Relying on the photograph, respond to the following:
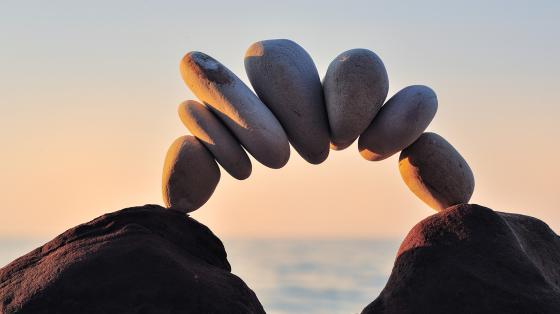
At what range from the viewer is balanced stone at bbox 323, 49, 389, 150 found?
5777 mm

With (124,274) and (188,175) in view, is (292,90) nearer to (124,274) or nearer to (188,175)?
(188,175)

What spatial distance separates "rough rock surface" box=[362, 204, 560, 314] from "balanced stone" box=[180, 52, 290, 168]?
3.59 feet

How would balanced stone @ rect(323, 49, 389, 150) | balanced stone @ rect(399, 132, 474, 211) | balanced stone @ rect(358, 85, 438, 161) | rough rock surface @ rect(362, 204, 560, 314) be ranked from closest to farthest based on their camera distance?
rough rock surface @ rect(362, 204, 560, 314) < balanced stone @ rect(323, 49, 389, 150) < balanced stone @ rect(358, 85, 438, 161) < balanced stone @ rect(399, 132, 474, 211)

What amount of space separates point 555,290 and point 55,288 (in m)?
3.07

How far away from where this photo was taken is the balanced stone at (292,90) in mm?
5867

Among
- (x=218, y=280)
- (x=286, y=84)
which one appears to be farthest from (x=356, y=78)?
(x=218, y=280)

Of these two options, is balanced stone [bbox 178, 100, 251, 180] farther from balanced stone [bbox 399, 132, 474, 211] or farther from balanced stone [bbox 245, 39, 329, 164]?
balanced stone [bbox 399, 132, 474, 211]

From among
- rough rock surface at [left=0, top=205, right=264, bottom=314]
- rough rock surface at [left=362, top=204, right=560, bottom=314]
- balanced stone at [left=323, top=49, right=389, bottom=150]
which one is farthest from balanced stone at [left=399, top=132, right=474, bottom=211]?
rough rock surface at [left=0, top=205, right=264, bottom=314]

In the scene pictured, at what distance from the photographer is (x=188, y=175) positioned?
5.77 m

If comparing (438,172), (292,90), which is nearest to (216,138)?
(292,90)

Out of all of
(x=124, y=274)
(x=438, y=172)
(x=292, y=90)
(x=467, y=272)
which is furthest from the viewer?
(x=438, y=172)

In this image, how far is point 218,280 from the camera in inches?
203

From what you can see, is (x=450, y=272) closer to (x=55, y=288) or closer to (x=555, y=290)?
(x=555, y=290)

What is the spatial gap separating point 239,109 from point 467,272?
180 cm
